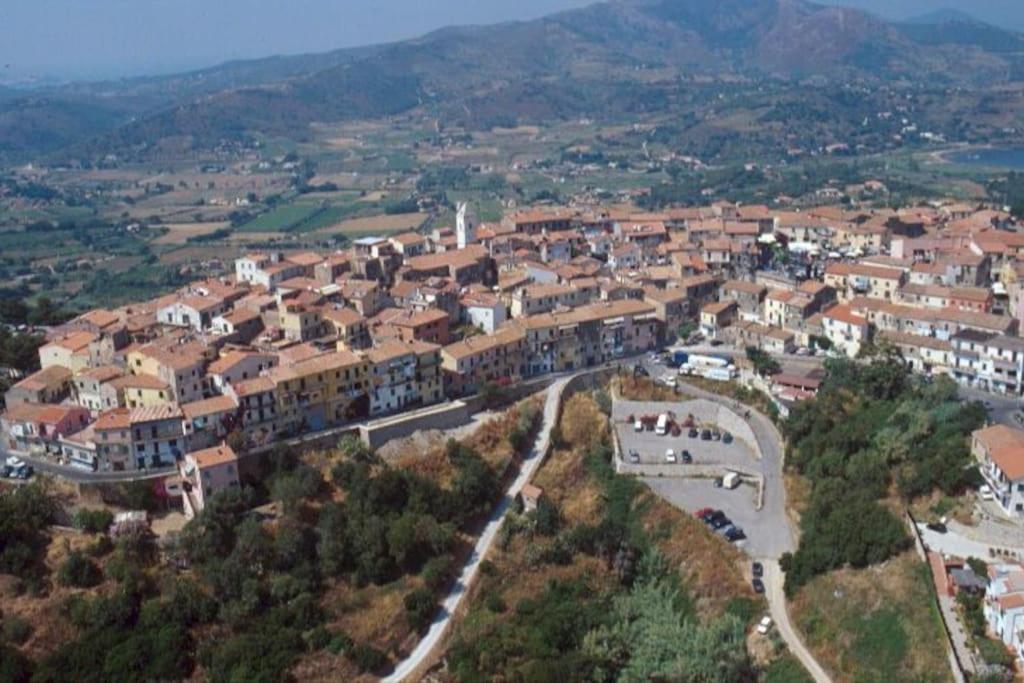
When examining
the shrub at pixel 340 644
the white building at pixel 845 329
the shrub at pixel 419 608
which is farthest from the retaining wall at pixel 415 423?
the white building at pixel 845 329

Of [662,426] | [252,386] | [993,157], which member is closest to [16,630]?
[252,386]

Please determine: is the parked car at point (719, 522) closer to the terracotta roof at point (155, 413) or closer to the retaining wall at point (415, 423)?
the retaining wall at point (415, 423)

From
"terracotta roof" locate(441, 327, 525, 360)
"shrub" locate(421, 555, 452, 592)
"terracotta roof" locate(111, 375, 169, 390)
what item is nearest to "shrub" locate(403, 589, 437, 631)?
"shrub" locate(421, 555, 452, 592)

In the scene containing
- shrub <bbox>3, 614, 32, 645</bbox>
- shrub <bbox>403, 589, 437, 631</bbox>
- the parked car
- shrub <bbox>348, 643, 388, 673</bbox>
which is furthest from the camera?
the parked car

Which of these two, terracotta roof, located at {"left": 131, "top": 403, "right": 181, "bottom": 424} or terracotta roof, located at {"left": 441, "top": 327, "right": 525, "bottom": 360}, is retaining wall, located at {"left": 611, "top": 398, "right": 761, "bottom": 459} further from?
terracotta roof, located at {"left": 131, "top": 403, "right": 181, "bottom": 424}

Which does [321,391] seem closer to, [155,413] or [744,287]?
[155,413]

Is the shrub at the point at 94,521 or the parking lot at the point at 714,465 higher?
the shrub at the point at 94,521

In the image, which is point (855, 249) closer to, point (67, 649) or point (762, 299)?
point (762, 299)
